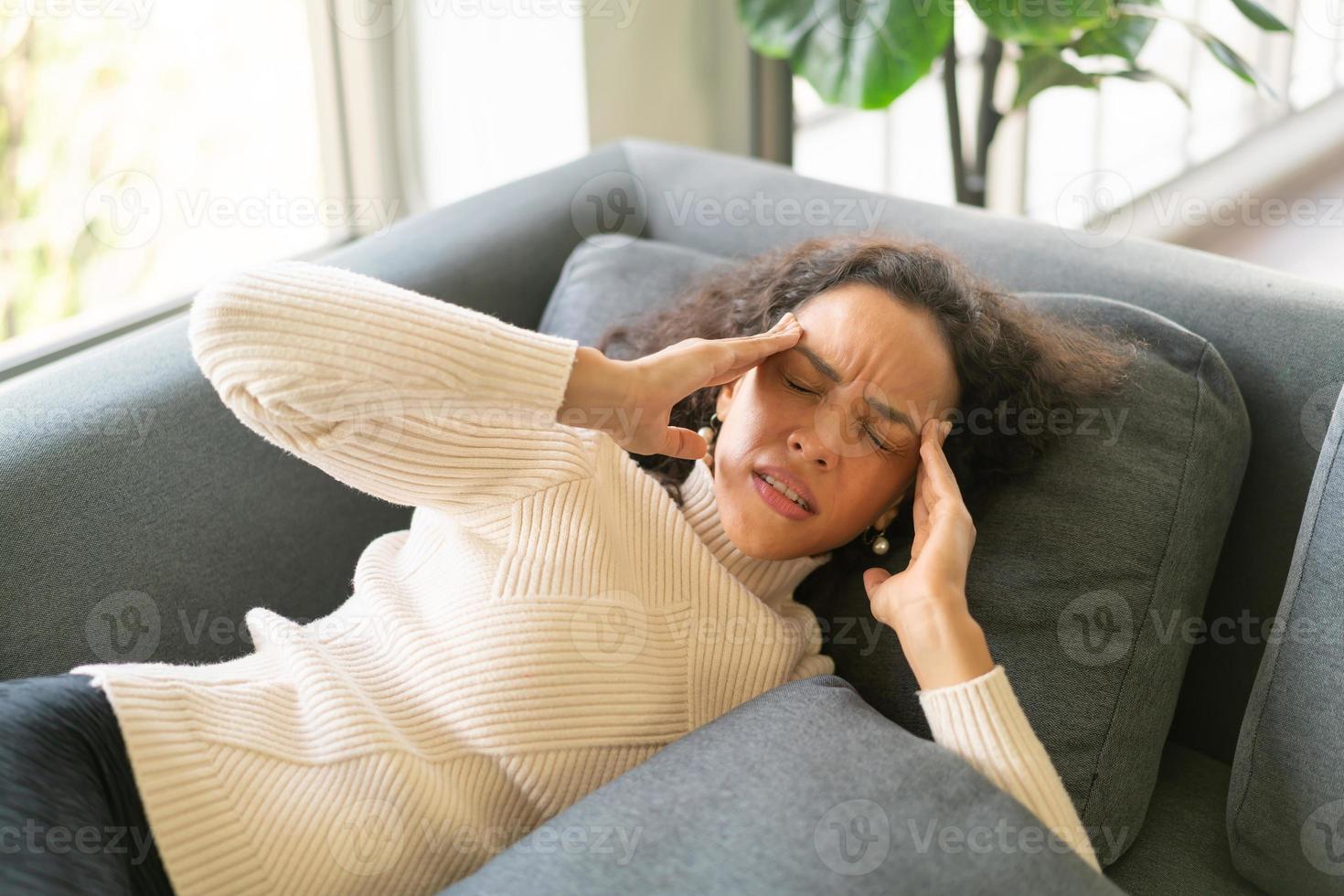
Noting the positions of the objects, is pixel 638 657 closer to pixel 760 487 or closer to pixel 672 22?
pixel 760 487

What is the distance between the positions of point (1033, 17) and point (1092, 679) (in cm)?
121

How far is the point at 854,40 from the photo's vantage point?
2.12 m

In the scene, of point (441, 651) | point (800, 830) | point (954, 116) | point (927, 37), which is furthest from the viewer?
point (954, 116)

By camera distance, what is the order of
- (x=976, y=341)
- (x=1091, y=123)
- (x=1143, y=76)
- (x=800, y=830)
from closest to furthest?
(x=800, y=830) < (x=976, y=341) < (x=1143, y=76) < (x=1091, y=123)

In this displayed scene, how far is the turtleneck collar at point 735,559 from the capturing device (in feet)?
4.28

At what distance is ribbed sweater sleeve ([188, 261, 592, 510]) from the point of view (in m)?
1.07

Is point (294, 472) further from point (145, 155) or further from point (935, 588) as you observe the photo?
point (145, 155)

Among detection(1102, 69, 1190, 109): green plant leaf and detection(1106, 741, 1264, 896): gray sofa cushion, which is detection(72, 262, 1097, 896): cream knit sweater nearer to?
detection(1106, 741, 1264, 896): gray sofa cushion

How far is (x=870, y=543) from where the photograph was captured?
1.33 m

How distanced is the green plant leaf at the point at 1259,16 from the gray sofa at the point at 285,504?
64cm

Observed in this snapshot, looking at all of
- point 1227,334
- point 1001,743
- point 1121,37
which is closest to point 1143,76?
point 1121,37

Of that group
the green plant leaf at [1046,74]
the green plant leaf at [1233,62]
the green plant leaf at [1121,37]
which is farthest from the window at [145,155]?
the green plant leaf at [1233,62]

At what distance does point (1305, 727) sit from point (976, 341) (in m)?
0.49

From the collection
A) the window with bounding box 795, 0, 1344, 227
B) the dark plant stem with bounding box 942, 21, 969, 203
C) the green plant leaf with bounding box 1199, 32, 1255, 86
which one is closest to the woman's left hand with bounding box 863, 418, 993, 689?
the green plant leaf with bounding box 1199, 32, 1255, 86
